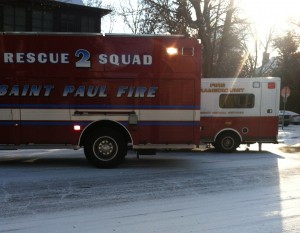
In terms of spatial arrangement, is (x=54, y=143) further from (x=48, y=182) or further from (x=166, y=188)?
(x=166, y=188)

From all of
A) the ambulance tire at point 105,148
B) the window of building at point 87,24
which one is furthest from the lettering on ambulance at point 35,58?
the window of building at point 87,24

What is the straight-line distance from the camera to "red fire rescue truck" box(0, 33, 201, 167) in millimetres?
10727

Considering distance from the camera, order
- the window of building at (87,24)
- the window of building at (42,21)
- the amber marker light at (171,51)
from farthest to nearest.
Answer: the window of building at (87,24)
the window of building at (42,21)
the amber marker light at (171,51)

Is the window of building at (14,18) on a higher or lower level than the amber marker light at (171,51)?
higher

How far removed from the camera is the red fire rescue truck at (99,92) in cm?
1073

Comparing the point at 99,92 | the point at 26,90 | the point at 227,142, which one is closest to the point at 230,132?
the point at 227,142

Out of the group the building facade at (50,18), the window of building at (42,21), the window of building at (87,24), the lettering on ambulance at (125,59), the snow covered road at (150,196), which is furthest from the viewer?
the window of building at (87,24)

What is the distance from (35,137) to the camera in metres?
10.8

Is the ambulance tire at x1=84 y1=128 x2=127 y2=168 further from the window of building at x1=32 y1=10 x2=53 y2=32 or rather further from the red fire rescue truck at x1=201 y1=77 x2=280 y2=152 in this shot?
the window of building at x1=32 y1=10 x2=53 y2=32

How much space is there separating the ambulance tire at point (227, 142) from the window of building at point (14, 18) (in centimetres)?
1498

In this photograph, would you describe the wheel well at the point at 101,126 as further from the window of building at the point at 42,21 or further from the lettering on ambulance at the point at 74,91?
the window of building at the point at 42,21

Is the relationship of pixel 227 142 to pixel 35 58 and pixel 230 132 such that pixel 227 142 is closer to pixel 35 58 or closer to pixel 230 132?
pixel 230 132

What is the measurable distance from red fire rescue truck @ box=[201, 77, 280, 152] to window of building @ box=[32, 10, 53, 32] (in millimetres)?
13909

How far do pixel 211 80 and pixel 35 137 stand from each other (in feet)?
23.4
